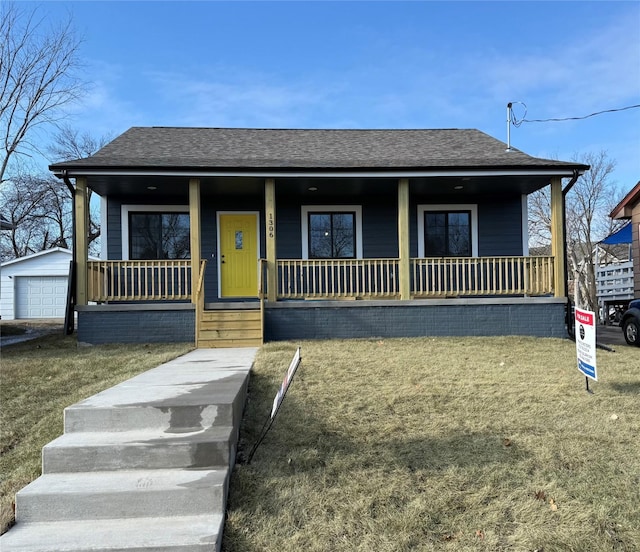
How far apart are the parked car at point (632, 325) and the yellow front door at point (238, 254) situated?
8.07 metres

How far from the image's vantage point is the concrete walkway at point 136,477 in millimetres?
2590

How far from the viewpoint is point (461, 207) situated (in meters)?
11.5

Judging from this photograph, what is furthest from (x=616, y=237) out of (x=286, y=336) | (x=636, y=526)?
(x=636, y=526)

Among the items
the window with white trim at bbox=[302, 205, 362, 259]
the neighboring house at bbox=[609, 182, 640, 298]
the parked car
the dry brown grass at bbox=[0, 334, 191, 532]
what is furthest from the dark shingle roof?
the neighboring house at bbox=[609, 182, 640, 298]

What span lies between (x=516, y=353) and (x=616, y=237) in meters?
12.1

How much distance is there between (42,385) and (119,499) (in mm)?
3456

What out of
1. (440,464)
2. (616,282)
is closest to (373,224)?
(440,464)

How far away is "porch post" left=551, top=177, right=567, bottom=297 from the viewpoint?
925cm

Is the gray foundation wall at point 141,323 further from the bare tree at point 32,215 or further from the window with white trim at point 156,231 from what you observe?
the bare tree at point 32,215

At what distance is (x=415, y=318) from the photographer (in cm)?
921

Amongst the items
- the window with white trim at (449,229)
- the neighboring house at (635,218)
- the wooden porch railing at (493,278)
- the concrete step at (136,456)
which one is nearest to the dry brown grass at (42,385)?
the concrete step at (136,456)

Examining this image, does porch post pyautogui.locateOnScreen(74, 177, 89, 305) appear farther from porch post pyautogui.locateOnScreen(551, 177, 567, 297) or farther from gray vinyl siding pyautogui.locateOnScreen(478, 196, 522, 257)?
porch post pyautogui.locateOnScreen(551, 177, 567, 297)

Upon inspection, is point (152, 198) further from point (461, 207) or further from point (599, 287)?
point (599, 287)

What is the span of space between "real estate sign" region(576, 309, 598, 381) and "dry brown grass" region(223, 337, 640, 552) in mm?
272
